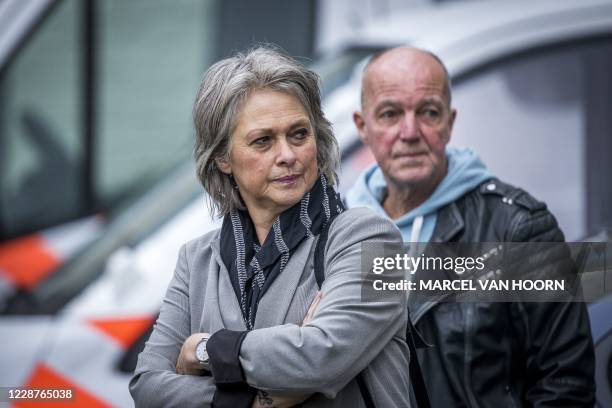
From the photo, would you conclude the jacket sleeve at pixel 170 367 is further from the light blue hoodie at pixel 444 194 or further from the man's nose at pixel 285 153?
the light blue hoodie at pixel 444 194

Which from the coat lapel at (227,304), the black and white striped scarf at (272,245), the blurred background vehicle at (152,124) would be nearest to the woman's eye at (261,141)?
the black and white striped scarf at (272,245)

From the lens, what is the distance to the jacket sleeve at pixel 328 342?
1629mm

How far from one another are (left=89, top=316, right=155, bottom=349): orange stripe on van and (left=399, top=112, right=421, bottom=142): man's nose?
4.38 ft

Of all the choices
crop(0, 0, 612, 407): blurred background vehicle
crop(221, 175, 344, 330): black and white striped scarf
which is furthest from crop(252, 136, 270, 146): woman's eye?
crop(0, 0, 612, 407): blurred background vehicle

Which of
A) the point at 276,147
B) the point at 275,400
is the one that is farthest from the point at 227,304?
the point at 276,147

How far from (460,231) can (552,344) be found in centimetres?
34

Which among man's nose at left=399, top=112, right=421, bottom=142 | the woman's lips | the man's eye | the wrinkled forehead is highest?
the wrinkled forehead

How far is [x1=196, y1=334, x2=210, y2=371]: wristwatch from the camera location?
1.73m

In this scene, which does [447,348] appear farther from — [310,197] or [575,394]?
[310,197]

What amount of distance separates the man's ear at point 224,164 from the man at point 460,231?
58 cm

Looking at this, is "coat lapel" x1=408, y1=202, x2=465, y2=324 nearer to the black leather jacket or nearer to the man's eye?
the black leather jacket

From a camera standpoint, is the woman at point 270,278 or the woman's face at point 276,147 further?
the woman's face at point 276,147

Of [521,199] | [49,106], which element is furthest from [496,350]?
[49,106]

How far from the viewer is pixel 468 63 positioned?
3.19 meters
